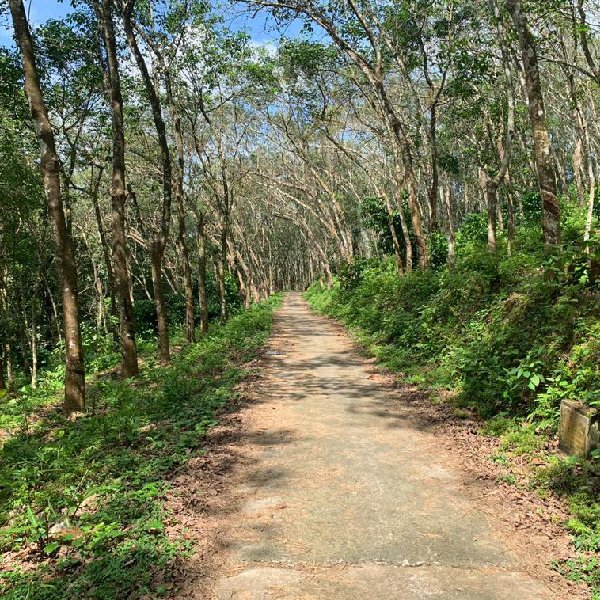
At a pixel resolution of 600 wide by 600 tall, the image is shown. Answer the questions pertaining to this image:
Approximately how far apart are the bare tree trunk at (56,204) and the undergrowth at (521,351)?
19.6 feet

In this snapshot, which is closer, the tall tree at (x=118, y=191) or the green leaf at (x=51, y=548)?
the green leaf at (x=51, y=548)

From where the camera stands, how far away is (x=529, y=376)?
6.61 m

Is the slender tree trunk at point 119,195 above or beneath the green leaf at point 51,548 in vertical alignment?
above

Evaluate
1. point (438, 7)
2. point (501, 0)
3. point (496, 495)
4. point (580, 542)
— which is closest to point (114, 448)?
point (496, 495)

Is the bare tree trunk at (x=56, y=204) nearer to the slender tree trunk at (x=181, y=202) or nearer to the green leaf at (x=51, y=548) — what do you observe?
the green leaf at (x=51, y=548)

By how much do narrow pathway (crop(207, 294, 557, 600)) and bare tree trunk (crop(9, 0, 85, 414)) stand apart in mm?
3462

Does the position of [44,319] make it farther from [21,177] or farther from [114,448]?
[114,448]

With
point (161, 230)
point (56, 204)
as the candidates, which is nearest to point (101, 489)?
point (56, 204)

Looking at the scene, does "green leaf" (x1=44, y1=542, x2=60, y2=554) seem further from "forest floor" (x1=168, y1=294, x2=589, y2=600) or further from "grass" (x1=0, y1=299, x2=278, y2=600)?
"forest floor" (x1=168, y1=294, x2=589, y2=600)

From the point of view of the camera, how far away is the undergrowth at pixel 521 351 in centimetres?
494

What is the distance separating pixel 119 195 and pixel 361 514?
29.8ft

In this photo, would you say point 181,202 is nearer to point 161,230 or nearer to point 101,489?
point 161,230

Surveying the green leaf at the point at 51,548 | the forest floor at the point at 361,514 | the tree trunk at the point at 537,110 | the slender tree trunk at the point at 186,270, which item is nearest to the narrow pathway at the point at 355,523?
the forest floor at the point at 361,514

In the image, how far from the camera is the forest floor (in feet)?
12.3
